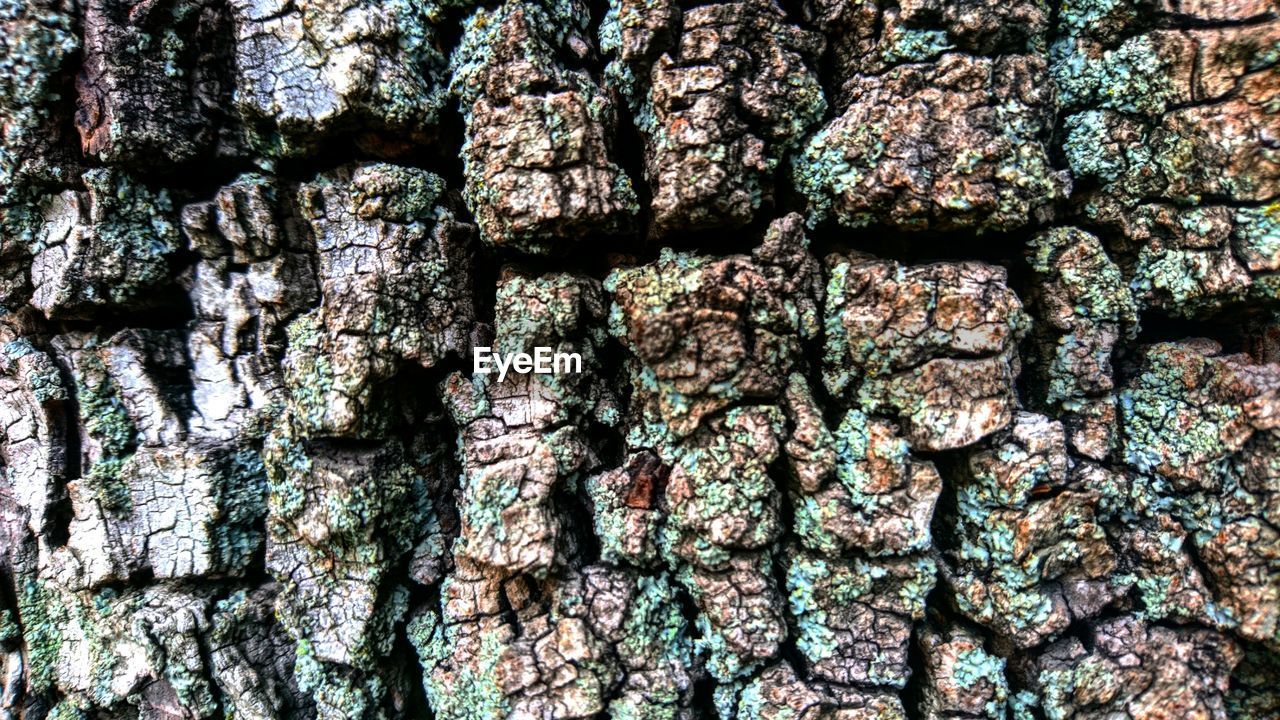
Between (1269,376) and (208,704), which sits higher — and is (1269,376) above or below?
above

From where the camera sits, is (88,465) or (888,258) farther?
(88,465)

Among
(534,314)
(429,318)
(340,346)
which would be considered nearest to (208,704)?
(340,346)

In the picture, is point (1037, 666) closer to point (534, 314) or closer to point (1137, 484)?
point (1137, 484)

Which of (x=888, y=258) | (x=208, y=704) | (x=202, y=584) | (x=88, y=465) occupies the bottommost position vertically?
(x=208, y=704)

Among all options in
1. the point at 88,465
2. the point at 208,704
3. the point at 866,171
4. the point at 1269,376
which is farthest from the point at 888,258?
the point at 88,465

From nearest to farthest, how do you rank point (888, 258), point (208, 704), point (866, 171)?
point (866, 171), point (888, 258), point (208, 704)

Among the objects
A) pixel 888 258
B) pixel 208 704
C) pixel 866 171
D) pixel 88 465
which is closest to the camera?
pixel 866 171
